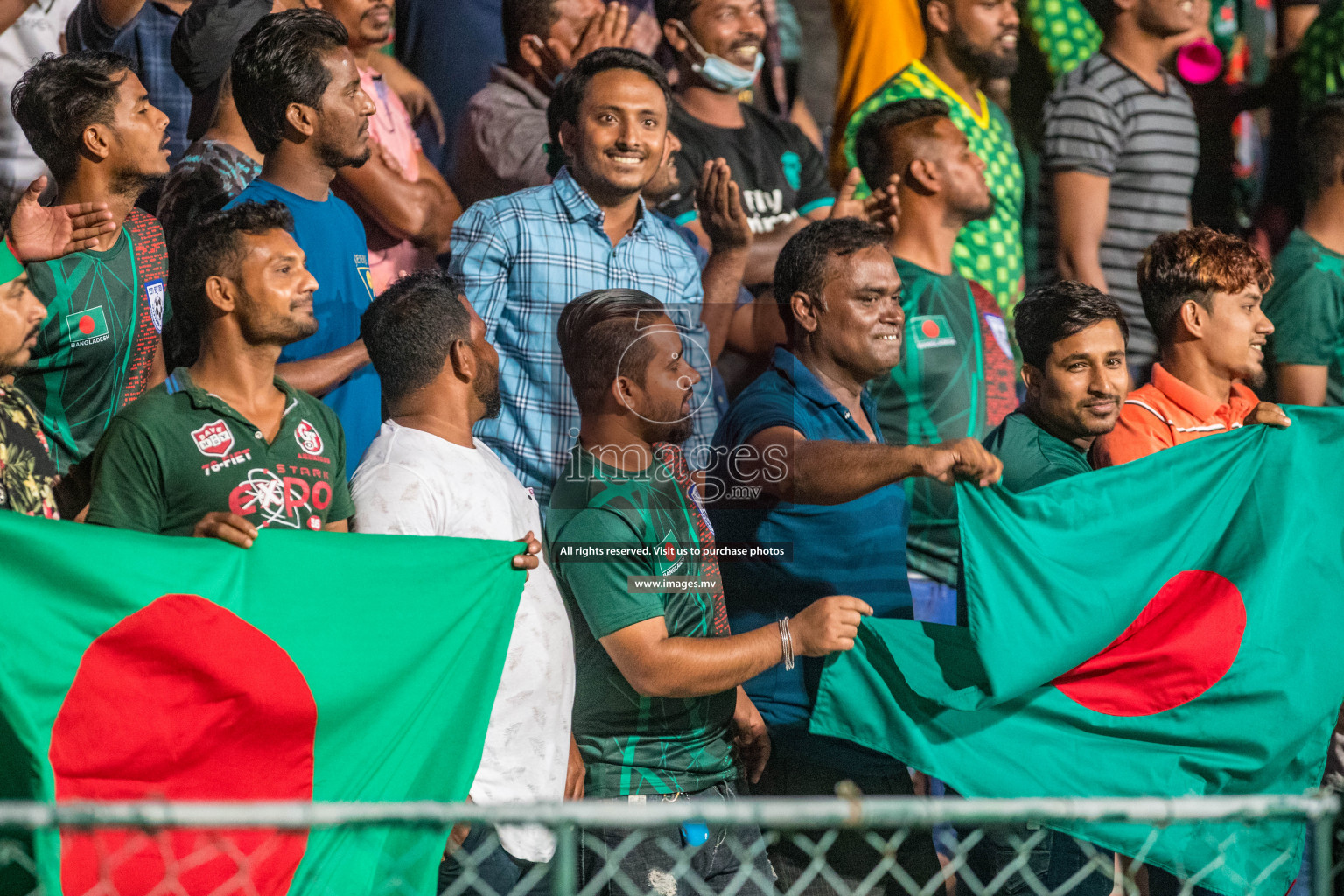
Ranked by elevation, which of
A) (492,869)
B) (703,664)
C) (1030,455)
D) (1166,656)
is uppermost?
(1030,455)

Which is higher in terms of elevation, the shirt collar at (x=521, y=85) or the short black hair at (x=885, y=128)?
the shirt collar at (x=521, y=85)

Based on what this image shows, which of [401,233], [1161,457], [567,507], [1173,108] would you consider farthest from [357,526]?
[1173,108]

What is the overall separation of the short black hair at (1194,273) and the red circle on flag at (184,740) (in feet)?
9.35

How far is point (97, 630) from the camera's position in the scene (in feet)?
9.07

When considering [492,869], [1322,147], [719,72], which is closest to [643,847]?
[492,869]

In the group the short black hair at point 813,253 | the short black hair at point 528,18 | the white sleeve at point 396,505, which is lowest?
the white sleeve at point 396,505

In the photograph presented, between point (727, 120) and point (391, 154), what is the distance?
123 centimetres

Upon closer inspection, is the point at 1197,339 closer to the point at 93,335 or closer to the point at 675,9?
the point at 675,9

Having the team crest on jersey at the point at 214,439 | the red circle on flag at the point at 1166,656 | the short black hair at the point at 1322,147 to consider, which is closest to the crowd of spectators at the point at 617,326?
the team crest on jersey at the point at 214,439

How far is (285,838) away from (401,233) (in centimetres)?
217

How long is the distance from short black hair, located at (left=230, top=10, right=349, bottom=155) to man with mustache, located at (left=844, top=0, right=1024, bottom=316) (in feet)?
6.60

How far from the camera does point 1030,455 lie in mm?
3793

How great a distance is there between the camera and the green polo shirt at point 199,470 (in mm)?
2990

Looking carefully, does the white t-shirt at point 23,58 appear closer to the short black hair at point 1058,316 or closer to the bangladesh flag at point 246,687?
the bangladesh flag at point 246,687
